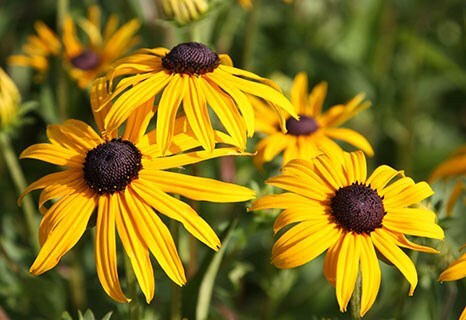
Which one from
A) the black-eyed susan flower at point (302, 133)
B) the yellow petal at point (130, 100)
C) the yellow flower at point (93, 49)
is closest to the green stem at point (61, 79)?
the yellow flower at point (93, 49)

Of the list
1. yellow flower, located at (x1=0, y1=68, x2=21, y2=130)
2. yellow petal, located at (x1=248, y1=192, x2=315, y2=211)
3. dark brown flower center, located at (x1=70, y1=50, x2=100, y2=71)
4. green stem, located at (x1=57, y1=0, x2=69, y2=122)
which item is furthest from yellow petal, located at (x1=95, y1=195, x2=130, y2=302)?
dark brown flower center, located at (x1=70, y1=50, x2=100, y2=71)

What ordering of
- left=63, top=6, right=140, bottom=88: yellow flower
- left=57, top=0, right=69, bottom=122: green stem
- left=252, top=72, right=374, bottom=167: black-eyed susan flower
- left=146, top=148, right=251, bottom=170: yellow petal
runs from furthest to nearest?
1. left=63, top=6, right=140, bottom=88: yellow flower
2. left=57, top=0, right=69, bottom=122: green stem
3. left=252, top=72, right=374, bottom=167: black-eyed susan flower
4. left=146, top=148, right=251, bottom=170: yellow petal

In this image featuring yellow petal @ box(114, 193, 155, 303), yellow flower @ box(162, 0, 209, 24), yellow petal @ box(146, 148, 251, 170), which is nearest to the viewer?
yellow petal @ box(114, 193, 155, 303)

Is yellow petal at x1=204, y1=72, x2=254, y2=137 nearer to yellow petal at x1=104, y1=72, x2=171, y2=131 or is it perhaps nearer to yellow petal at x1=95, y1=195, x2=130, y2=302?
yellow petal at x1=104, y1=72, x2=171, y2=131

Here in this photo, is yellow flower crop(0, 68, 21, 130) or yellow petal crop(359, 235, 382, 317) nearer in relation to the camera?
yellow petal crop(359, 235, 382, 317)

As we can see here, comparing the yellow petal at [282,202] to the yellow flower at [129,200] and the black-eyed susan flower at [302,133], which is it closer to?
the yellow flower at [129,200]

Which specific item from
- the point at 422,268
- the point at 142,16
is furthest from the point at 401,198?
the point at 142,16

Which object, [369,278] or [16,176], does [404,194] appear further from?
[16,176]
